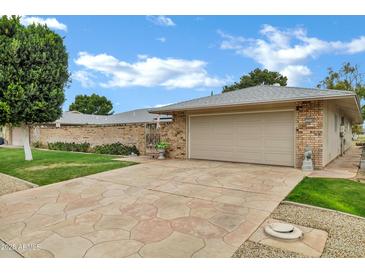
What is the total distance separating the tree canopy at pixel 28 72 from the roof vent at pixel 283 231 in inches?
368

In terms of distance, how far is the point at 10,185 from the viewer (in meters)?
6.06

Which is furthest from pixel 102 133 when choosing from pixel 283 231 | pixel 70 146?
pixel 283 231

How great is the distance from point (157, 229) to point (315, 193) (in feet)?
11.8

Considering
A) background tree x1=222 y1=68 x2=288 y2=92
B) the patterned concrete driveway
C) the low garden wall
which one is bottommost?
the patterned concrete driveway

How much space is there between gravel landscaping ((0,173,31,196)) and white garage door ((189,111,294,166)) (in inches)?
266

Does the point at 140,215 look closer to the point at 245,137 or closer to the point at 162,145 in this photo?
the point at 245,137

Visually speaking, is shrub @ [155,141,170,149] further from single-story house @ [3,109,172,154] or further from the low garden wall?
single-story house @ [3,109,172,154]

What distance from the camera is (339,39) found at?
16.5 metres

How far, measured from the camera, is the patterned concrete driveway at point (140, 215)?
2.77 m

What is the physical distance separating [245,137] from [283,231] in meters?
6.50

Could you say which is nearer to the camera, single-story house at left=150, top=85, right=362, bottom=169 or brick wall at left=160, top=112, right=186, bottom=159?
single-story house at left=150, top=85, right=362, bottom=169

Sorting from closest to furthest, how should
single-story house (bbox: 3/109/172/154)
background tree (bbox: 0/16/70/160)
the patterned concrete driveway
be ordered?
the patterned concrete driveway → background tree (bbox: 0/16/70/160) → single-story house (bbox: 3/109/172/154)

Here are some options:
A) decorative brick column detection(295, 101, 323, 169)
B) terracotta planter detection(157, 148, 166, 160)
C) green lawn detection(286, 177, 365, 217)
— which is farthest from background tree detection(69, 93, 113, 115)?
green lawn detection(286, 177, 365, 217)

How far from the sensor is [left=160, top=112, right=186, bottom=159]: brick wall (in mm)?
11055
